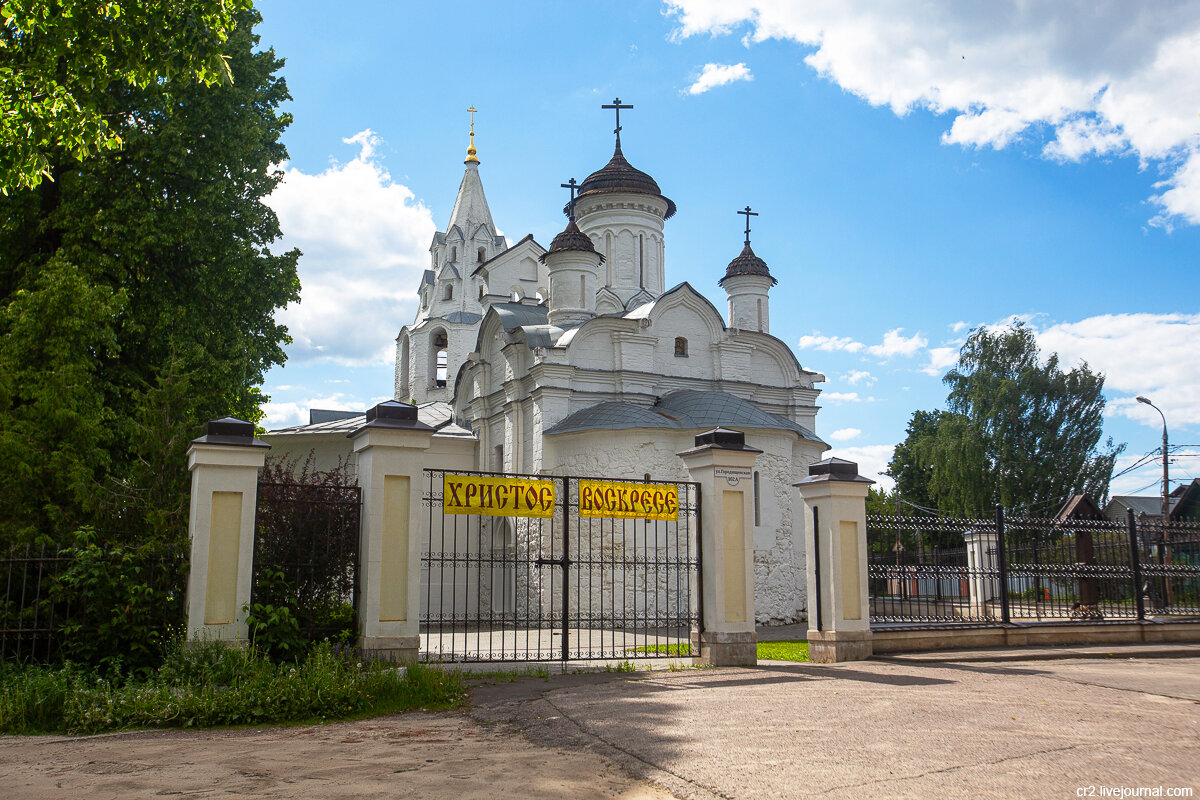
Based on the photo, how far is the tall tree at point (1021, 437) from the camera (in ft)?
107

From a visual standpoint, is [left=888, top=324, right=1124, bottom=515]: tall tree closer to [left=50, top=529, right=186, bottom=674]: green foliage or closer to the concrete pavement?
the concrete pavement

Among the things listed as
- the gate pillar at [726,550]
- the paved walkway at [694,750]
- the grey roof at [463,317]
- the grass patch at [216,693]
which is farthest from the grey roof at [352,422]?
the paved walkway at [694,750]

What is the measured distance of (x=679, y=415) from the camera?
21.2 m

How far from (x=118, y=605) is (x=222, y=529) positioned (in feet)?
3.70

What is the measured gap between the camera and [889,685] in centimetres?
802

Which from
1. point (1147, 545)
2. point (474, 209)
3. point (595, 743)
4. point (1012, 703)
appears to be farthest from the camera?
point (474, 209)

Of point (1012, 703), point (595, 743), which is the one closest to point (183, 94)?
point (595, 743)

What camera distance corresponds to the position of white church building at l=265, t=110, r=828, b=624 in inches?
814

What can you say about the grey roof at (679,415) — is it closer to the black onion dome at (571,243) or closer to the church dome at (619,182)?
the black onion dome at (571,243)

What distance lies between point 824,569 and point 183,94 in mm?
13327

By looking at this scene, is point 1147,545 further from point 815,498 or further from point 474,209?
point 474,209

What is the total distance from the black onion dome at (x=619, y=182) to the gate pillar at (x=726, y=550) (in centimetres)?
1847

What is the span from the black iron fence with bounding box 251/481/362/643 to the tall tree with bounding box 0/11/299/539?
3.35 m

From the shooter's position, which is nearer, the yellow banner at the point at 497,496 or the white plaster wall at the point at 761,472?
the yellow banner at the point at 497,496
